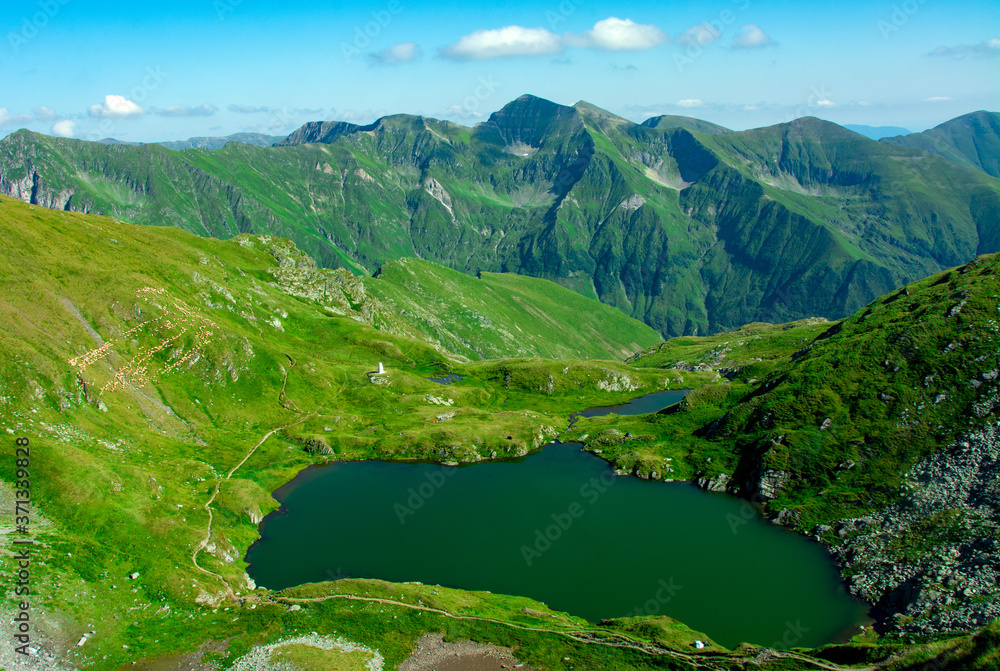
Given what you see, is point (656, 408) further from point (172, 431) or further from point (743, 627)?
point (172, 431)

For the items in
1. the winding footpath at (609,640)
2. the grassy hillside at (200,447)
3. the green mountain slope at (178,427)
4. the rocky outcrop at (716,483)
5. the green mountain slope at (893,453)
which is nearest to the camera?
the winding footpath at (609,640)

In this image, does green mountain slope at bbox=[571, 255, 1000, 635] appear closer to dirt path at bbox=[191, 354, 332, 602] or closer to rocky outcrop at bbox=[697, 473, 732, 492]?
rocky outcrop at bbox=[697, 473, 732, 492]

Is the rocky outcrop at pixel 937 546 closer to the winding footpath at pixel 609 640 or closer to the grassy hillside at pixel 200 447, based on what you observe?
the grassy hillside at pixel 200 447

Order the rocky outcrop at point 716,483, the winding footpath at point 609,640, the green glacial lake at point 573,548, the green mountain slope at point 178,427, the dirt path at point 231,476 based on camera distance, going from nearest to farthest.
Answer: the winding footpath at point 609,640 < the green mountain slope at point 178,427 < the dirt path at point 231,476 < the green glacial lake at point 573,548 < the rocky outcrop at point 716,483

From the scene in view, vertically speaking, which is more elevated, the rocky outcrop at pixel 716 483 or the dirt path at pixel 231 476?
the dirt path at pixel 231 476

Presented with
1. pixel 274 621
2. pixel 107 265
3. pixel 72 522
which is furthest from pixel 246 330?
pixel 274 621

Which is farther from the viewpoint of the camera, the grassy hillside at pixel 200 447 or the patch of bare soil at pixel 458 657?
the grassy hillside at pixel 200 447

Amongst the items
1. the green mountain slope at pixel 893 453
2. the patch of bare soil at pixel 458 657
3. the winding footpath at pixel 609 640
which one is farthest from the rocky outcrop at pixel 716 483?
the patch of bare soil at pixel 458 657
